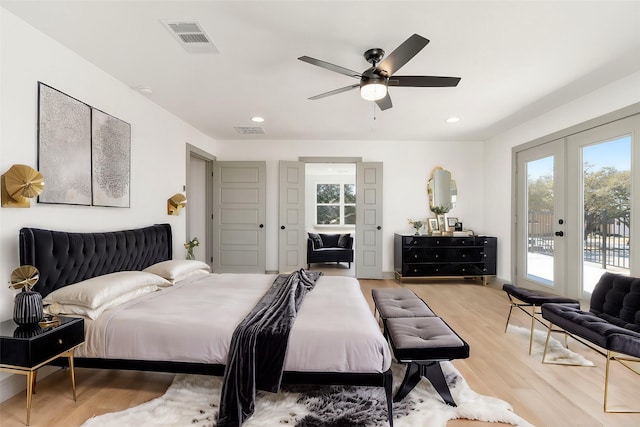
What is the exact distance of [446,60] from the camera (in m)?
2.62

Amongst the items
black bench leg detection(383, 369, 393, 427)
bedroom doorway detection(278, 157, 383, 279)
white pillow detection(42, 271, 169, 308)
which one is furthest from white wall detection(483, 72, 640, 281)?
white pillow detection(42, 271, 169, 308)

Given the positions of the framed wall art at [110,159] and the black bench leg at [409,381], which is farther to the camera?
the framed wall art at [110,159]

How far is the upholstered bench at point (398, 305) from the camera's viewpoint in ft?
7.81

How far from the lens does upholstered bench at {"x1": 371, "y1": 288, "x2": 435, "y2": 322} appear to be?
238 cm

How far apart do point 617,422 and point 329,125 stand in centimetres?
419

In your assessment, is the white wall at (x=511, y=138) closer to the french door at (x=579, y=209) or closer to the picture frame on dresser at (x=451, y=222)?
the french door at (x=579, y=209)

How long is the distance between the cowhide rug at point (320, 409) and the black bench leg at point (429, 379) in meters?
0.04

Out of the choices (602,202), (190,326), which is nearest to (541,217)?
(602,202)

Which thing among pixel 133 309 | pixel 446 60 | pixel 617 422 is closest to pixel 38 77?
pixel 133 309

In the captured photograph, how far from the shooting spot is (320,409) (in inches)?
72.6

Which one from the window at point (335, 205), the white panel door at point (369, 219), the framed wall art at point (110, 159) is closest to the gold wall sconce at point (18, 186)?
the framed wall art at point (110, 159)

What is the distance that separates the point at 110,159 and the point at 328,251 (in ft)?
15.5

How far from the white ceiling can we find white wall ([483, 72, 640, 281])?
16 centimetres

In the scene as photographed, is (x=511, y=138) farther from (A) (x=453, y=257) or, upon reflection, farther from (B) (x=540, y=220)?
(A) (x=453, y=257)
